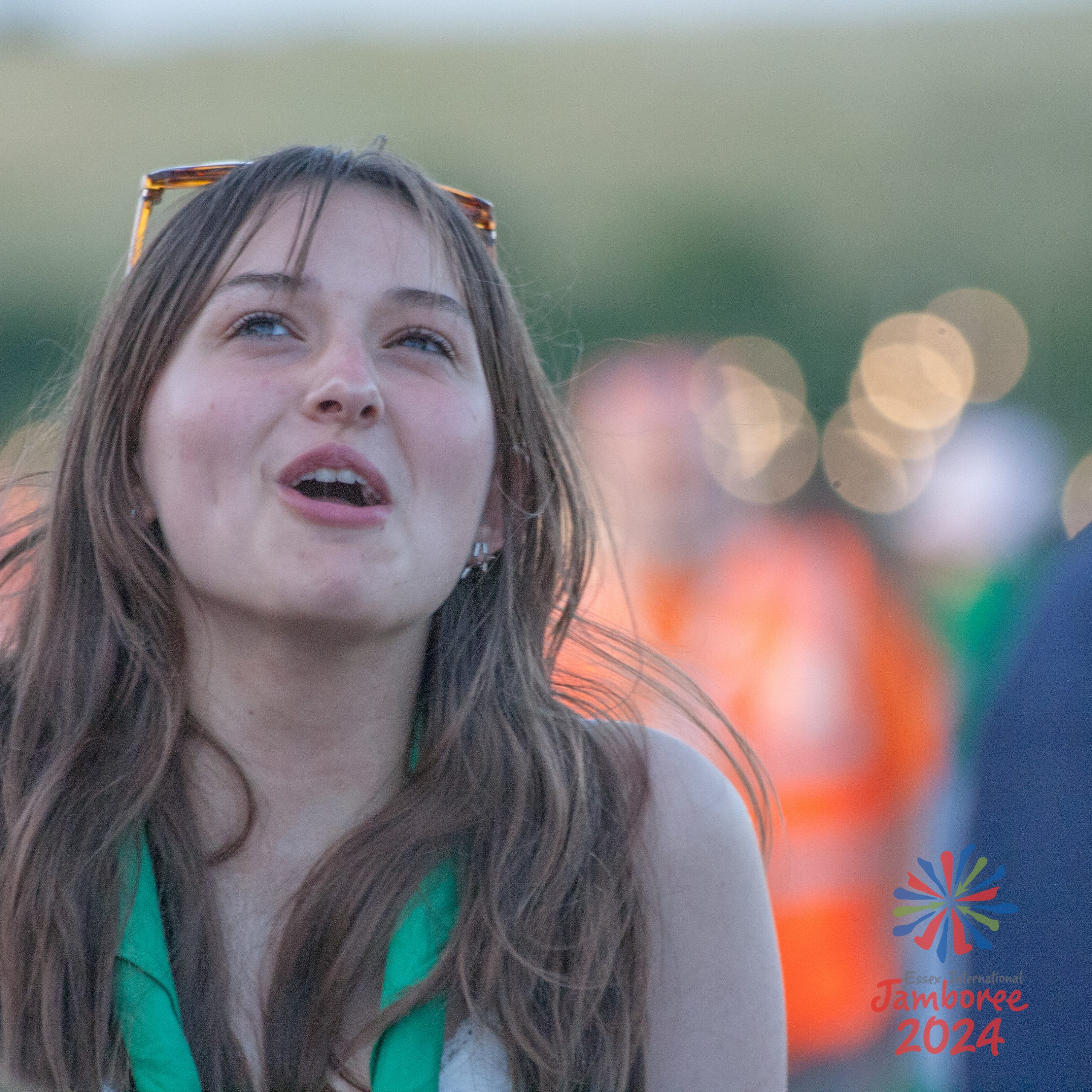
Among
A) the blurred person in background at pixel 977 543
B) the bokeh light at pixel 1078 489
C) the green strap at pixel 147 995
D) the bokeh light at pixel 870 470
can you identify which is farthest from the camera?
the bokeh light at pixel 870 470

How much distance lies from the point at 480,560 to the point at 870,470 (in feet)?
9.91

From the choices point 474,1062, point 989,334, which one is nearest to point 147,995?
point 474,1062

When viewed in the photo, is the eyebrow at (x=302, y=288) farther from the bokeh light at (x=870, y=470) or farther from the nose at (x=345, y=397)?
the bokeh light at (x=870, y=470)

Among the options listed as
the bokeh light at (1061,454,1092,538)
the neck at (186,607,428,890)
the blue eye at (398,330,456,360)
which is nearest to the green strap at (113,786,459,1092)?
the neck at (186,607,428,890)

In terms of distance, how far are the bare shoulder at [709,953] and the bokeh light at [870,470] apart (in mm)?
2859

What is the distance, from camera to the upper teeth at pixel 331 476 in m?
1.40

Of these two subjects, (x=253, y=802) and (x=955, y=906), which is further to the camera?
(x=955, y=906)

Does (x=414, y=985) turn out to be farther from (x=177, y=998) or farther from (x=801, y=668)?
(x=801, y=668)

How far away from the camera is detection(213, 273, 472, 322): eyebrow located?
1477 mm

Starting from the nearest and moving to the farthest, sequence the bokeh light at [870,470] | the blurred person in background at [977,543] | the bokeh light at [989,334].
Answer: the blurred person in background at [977,543] < the bokeh light at [870,470] < the bokeh light at [989,334]

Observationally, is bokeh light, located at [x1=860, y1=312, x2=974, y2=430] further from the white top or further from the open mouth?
the white top

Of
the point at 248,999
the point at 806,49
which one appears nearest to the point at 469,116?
the point at 806,49

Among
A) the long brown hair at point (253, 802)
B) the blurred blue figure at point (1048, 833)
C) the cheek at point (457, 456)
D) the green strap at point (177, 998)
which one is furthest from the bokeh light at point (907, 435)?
the green strap at point (177, 998)

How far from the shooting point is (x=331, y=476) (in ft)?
4.62
